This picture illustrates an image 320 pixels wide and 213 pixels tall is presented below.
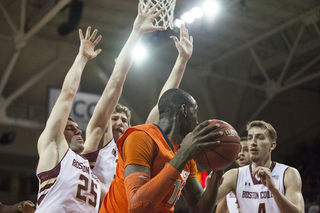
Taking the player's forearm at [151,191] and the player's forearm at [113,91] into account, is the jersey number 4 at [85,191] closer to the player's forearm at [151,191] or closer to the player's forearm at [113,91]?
the player's forearm at [113,91]

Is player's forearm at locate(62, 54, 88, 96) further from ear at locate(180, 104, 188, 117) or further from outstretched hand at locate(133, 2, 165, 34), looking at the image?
ear at locate(180, 104, 188, 117)

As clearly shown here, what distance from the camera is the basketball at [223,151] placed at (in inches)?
100

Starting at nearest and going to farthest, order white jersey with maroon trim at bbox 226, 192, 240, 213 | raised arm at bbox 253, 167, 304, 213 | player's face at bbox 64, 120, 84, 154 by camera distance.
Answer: raised arm at bbox 253, 167, 304, 213 < player's face at bbox 64, 120, 84, 154 < white jersey with maroon trim at bbox 226, 192, 240, 213

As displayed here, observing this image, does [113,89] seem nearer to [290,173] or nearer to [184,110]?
[184,110]

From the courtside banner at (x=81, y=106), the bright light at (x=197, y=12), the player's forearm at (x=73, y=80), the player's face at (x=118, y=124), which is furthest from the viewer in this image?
the courtside banner at (x=81, y=106)

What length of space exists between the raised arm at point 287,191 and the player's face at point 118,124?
1.54 meters

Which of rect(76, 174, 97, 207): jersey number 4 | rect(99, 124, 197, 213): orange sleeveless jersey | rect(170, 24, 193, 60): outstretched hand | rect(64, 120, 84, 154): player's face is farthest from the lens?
rect(170, 24, 193, 60): outstretched hand

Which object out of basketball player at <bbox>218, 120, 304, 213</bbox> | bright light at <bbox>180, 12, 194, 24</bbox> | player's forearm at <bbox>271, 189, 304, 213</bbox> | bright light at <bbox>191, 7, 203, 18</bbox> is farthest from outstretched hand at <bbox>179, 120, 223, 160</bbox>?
bright light at <bbox>180, 12, 194, 24</bbox>

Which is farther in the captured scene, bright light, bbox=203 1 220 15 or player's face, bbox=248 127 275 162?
bright light, bbox=203 1 220 15

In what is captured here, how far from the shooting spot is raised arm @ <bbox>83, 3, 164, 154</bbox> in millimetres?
3820

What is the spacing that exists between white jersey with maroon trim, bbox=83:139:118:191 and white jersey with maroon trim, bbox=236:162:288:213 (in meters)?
1.55

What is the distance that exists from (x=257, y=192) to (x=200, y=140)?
2.55 meters

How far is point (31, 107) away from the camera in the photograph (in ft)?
44.4

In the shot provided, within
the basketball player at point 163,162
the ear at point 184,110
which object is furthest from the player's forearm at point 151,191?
the ear at point 184,110
